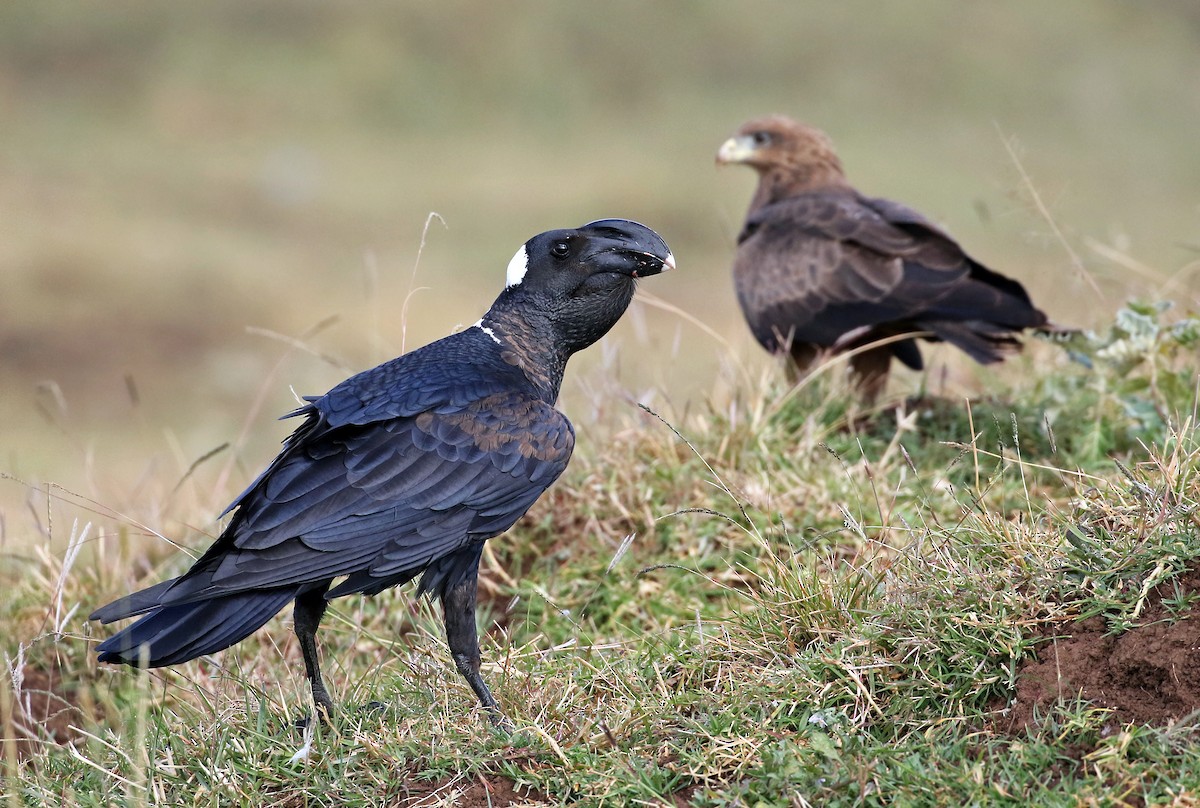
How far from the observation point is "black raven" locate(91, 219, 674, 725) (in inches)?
119

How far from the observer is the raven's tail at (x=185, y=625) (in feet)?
9.73

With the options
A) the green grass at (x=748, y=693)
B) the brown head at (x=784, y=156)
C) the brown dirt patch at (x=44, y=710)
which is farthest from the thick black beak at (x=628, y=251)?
the brown head at (x=784, y=156)

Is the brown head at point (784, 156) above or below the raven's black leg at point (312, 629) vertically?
above

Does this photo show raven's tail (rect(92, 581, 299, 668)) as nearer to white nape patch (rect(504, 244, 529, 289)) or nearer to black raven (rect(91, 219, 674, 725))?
black raven (rect(91, 219, 674, 725))

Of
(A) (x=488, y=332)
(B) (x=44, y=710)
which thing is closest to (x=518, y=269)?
(A) (x=488, y=332)

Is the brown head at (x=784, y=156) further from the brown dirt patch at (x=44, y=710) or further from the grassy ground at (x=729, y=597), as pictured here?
the brown dirt patch at (x=44, y=710)

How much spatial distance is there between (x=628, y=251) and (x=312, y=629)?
4.02 ft

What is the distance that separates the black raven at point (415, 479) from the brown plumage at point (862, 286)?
174cm

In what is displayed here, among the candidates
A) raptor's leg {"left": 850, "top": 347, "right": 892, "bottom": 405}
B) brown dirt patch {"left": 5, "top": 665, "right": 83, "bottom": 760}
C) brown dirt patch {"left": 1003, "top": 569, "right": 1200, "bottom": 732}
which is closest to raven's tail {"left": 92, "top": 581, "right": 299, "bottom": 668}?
brown dirt patch {"left": 5, "top": 665, "right": 83, "bottom": 760}

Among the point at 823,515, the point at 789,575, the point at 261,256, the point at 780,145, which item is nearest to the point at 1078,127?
the point at 261,256

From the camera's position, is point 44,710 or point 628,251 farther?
point 44,710

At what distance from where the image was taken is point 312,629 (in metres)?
3.30

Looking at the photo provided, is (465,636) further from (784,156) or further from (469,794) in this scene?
(784,156)

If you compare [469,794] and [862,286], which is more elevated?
[862,286]
